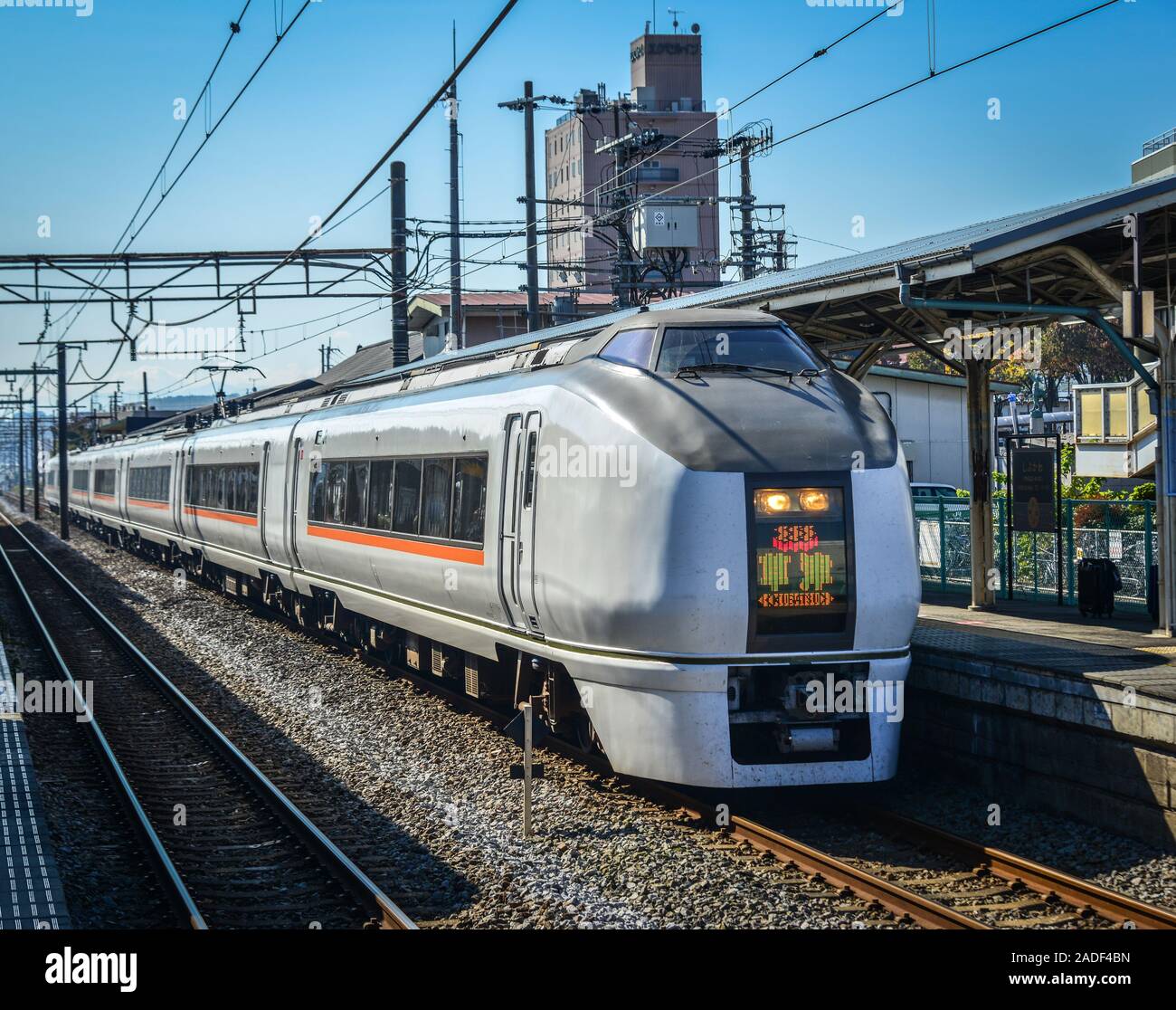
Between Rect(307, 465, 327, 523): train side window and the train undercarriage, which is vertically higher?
Rect(307, 465, 327, 523): train side window

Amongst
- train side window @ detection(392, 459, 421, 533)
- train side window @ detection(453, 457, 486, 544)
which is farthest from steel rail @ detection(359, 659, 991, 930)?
train side window @ detection(392, 459, 421, 533)

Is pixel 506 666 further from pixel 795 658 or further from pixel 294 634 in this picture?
pixel 294 634

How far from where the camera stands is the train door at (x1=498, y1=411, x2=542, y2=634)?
985 centimetres

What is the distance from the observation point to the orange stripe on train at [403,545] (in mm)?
11172

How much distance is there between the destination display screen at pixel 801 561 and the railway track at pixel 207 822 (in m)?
3.10

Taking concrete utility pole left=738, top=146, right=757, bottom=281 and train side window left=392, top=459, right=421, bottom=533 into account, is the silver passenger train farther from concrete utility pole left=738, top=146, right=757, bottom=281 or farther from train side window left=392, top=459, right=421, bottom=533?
concrete utility pole left=738, top=146, right=757, bottom=281

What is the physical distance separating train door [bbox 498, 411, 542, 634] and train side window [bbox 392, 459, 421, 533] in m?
2.43

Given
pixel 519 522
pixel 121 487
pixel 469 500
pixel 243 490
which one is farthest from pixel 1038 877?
pixel 121 487

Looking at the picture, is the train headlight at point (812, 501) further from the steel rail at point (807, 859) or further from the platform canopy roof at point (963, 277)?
the platform canopy roof at point (963, 277)

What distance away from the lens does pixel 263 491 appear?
19422 mm

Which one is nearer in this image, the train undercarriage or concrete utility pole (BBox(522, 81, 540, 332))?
the train undercarriage

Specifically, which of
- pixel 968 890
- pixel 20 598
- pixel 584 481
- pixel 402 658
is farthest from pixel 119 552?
pixel 968 890

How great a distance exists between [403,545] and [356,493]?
2.04 meters

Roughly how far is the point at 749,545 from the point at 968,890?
2.47 meters
